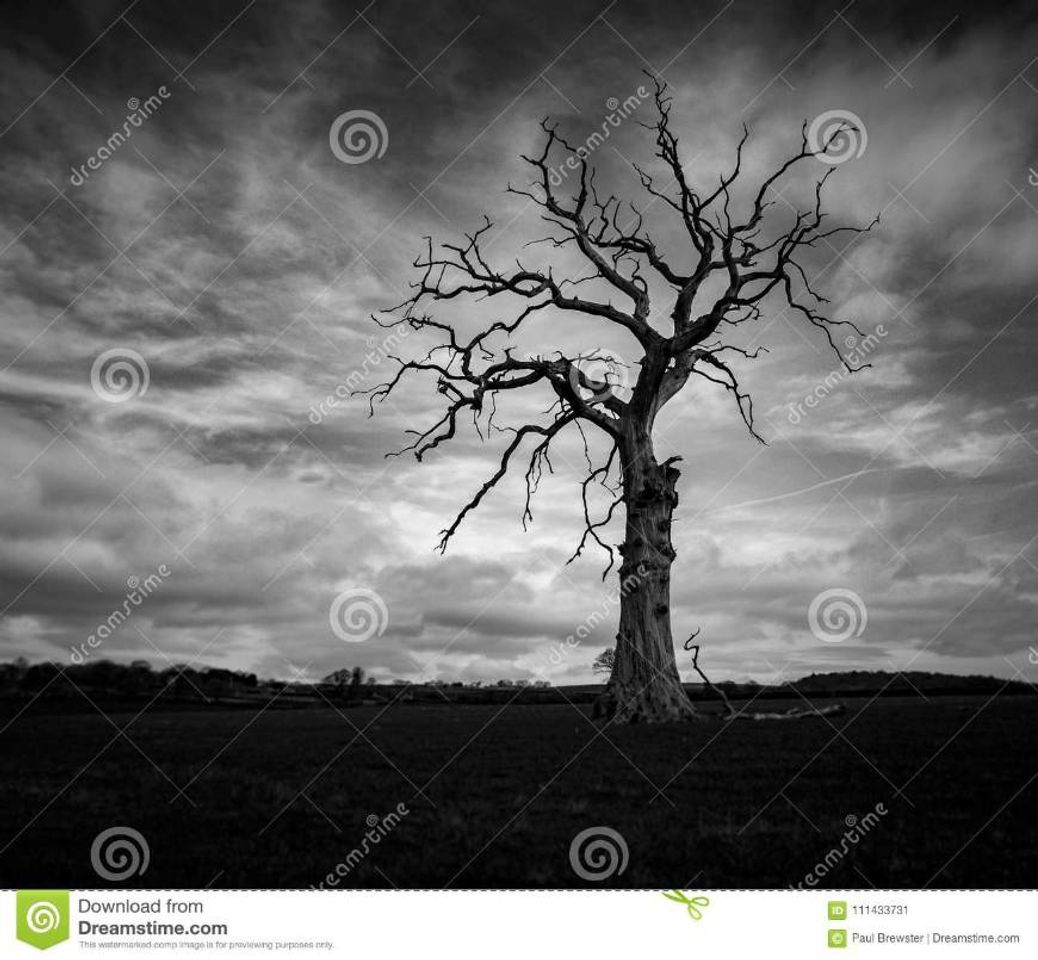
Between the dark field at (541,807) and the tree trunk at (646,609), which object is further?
the tree trunk at (646,609)

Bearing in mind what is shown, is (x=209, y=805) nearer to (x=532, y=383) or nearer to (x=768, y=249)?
(x=532, y=383)

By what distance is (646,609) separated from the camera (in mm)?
19297

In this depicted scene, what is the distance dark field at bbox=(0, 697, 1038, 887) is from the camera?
6.09 metres

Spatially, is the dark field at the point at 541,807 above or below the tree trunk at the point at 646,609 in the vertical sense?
below

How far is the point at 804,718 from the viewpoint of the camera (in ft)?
64.0
